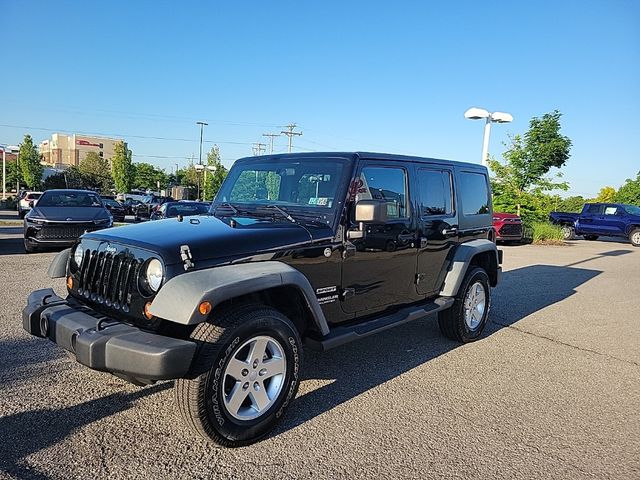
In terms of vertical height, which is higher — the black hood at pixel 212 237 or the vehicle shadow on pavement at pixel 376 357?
the black hood at pixel 212 237

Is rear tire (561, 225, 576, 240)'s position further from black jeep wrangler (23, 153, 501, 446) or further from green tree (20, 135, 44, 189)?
green tree (20, 135, 44, 189)

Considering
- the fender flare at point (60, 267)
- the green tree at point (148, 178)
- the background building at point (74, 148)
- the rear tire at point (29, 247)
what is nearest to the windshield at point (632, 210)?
the rear tire at point (29, 247)

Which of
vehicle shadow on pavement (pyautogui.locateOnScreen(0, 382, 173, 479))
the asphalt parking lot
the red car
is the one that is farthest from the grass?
vehicle shadow on pavement (pyautogui.locateOnScreen(0, 382, 173, 479))

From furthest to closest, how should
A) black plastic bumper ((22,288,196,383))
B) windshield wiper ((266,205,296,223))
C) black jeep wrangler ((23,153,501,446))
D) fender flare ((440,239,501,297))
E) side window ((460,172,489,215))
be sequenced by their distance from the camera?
1. side window ((460,172,489,215))
2. fender flare ((440,239,501,297))
3. windshield wiper ((266,205,296,223))
4. black jeep wrangler ((23,153,501,446))
5. black plastic bumper ((22,288,196,383))

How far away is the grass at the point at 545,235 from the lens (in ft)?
65.0

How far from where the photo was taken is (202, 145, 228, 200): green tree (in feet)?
154

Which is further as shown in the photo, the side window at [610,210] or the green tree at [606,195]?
the green tree at [606,195]

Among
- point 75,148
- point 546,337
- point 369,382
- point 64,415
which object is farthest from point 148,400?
point 75,148

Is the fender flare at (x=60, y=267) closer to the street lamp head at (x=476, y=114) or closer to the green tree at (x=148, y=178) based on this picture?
the street lamp head at (x=476, y=114)

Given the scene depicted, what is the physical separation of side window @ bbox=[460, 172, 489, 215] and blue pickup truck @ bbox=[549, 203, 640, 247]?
56.6ft

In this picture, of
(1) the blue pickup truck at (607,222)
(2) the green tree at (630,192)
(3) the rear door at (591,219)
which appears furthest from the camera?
(2) the green tree at (630,192)

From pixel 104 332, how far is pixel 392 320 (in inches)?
93.3

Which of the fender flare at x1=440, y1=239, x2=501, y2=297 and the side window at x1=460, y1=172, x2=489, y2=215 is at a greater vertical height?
the side window at x1=460, y1=172, x2=489, y2=215

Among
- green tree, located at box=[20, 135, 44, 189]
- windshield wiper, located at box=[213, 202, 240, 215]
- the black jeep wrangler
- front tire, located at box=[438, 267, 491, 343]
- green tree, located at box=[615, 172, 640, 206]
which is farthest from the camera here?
A: green tree, located at box=[20, 135, 44, 189]
